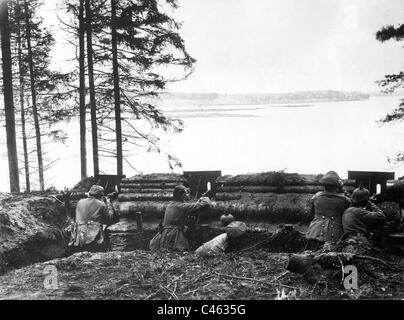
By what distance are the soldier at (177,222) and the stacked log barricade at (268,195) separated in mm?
1393

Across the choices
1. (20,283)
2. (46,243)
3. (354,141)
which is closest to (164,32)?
(46,243)

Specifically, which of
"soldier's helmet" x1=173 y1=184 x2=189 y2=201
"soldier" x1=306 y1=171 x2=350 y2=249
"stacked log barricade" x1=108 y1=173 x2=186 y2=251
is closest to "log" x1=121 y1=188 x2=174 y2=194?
"stacked log barricade" x1=108 y1=173 x2=186 y2=251

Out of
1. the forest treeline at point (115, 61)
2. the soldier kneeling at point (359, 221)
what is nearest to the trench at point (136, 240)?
the soldier kneeling at point (359, 221)

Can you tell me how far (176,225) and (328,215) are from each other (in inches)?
110

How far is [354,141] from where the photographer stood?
38.6m

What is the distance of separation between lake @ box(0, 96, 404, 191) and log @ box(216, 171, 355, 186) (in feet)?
45.7

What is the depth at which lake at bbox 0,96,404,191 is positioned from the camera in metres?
30.8

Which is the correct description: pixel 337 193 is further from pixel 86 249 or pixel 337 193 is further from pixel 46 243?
pixel 46 243

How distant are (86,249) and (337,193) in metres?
5.15

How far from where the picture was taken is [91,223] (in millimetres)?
8141

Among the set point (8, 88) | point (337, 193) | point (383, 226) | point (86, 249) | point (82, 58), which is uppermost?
point (82, 58)

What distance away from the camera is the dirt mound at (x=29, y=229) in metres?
7.56

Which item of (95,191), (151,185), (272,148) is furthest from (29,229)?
(272,148)

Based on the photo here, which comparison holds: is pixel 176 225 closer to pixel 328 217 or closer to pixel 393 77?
pixel 328 217
